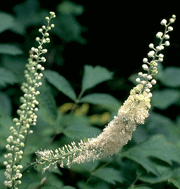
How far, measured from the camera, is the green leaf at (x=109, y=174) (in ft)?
8.03

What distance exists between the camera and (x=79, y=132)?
99.1 inches

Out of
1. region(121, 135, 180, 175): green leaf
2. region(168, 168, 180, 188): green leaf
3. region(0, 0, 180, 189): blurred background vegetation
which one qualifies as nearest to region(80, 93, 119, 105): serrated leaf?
region(0, 0, 180, 189): blurred background vegetation

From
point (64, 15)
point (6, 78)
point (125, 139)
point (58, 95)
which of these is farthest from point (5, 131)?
point (64, 15)

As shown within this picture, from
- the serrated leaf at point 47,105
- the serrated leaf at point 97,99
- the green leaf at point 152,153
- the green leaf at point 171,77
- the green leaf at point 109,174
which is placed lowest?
the green leaf at point 109,174

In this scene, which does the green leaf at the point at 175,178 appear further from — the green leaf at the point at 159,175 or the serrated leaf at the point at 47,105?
the serrated leaf at the point at 47,105

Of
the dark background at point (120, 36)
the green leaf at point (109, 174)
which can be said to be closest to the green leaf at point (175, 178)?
the green leaf at point (109, 174)

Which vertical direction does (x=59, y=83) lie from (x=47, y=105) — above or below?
above

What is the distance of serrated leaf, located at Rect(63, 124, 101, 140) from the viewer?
247 cm

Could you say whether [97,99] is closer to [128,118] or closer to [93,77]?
[93,77]

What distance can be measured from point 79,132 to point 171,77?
1.65 meters

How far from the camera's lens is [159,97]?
3689mm

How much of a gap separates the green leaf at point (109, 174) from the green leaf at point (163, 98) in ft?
3.99

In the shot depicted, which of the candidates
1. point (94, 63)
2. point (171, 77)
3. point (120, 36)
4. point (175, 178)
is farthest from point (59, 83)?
point (120, 36)

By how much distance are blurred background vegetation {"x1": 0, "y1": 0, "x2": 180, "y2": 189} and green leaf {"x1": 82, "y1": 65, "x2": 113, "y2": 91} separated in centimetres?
36
